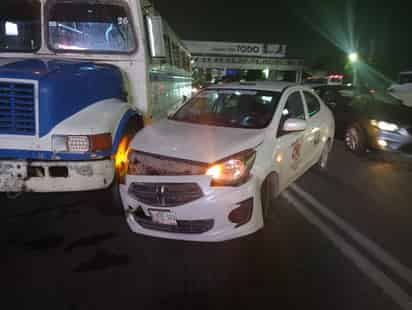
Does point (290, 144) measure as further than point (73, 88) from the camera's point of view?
Yes

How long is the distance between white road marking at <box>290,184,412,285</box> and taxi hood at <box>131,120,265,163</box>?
5.30 ft

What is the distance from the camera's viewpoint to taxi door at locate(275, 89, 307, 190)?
3.99 m

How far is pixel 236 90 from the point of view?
484 cm

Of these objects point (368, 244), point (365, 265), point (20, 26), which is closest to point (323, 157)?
point (368, 244)

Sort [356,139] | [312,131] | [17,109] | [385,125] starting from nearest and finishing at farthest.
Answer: [17,109] → [312,131] → [385,125] → [356,139]

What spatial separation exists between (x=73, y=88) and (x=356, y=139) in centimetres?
665

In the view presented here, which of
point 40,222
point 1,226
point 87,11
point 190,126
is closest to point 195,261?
point 190,126

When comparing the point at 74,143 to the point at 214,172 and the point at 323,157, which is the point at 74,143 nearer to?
the point at 214,172

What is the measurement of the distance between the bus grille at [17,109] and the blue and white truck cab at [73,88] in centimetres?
1

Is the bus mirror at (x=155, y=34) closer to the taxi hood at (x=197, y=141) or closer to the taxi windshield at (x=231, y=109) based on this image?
the taxi windshield at (x=231, y=109)

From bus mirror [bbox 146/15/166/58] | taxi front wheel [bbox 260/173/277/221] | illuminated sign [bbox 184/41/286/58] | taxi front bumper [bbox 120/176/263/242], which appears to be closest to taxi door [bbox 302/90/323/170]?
taxi front wheel [bbox 260/173/277/221]

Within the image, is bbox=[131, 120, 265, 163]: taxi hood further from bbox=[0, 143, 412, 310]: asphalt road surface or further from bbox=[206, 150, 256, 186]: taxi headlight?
bbox=[0, 143, 412, 310]: asphalt road surface

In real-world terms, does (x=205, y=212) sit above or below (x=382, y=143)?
below

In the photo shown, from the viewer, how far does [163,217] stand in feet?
10.7
